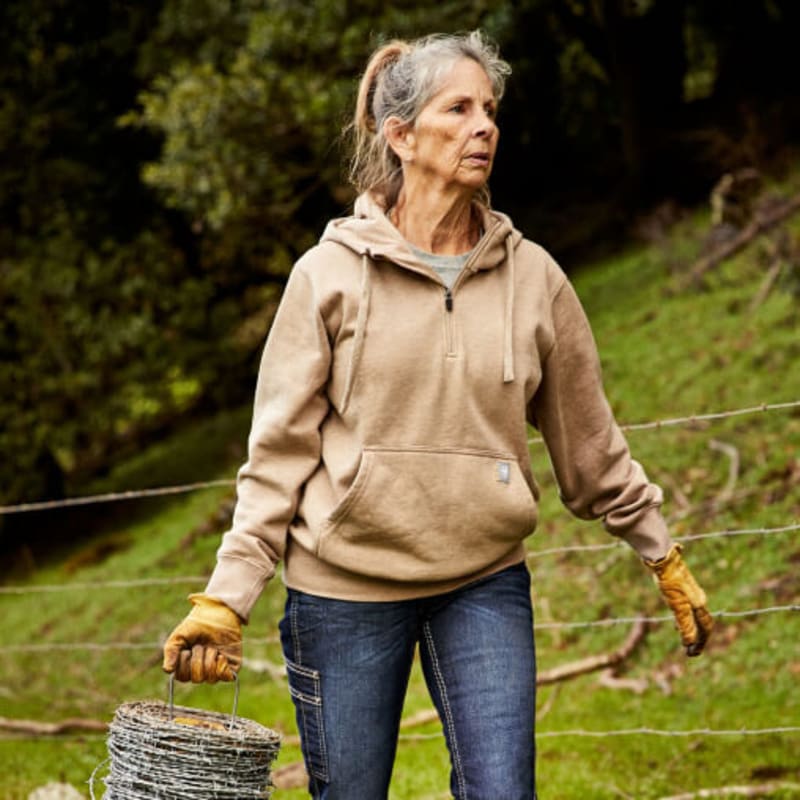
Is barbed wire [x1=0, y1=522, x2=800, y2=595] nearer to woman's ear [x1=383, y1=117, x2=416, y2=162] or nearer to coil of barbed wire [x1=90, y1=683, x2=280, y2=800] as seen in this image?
woman's ear [x1=383, y1=117, x2=416, y2=162]

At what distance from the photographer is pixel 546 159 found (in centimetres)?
1526

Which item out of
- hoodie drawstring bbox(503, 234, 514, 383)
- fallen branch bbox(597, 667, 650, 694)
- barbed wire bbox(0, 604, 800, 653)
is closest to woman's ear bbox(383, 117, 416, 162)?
hoodie drawstring bbox(503, 234, 514, 383)

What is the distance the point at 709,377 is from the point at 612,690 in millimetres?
3244

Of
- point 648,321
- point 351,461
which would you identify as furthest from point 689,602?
point 648,321

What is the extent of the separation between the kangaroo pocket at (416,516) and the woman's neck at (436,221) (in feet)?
1.49

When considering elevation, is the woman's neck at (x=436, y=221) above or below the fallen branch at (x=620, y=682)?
above

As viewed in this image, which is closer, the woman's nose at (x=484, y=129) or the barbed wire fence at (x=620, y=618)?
the woman's nose at (x=484, y=129)

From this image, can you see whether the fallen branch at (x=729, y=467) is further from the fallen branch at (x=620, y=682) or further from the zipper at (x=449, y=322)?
the zipper at (x=449, y=322)

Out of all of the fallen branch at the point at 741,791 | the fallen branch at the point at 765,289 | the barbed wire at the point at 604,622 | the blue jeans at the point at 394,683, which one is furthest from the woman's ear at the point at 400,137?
the fallen branch at the point at 765,289

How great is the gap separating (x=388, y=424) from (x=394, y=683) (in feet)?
1.65

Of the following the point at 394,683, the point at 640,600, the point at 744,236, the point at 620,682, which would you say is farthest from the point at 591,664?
the point at 744,236

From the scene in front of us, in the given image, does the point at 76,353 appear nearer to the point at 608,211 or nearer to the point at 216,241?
the point at 216,241

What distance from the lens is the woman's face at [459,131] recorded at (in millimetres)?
2721

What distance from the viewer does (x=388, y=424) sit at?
2604 mm
